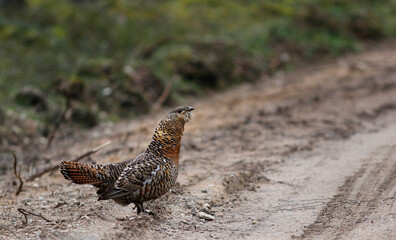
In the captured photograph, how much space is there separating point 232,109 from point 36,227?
666 cm

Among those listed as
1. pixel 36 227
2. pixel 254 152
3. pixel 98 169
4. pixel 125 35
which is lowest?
pixel 254 152

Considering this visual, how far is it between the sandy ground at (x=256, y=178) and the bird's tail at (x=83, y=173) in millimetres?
456

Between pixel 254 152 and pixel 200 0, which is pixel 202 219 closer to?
pixel 254 152

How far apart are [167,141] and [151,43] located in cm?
941

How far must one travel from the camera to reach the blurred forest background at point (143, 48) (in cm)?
1145

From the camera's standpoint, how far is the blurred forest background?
11445mm

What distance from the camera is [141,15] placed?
54.1ft

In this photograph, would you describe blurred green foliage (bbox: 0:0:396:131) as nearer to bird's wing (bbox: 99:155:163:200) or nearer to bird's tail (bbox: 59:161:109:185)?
bird's tail (bbox: 59:161:109:185)

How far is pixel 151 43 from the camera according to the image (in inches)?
583

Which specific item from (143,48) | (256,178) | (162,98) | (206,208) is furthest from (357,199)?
(143,48)

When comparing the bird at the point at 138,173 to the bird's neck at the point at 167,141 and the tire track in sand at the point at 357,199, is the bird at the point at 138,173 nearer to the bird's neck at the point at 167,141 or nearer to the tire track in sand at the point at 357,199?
the bird's neck at the point at 167,141

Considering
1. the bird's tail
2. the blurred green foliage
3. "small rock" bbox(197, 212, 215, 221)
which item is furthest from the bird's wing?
the blurred green foliage

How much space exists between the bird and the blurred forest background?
469 centimetres

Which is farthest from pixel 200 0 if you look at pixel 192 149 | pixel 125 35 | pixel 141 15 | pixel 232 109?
pixel 192 149
